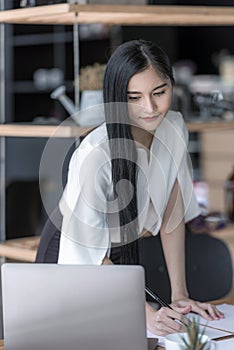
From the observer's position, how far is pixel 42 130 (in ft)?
9.21

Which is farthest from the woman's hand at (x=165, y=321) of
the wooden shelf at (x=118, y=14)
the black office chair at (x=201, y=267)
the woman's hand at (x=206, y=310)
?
the wooden shelf at (x=118, y=14)

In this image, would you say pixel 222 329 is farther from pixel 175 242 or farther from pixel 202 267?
pixel 202 267

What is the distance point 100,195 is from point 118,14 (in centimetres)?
76

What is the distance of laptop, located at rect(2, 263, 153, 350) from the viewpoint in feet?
5.59

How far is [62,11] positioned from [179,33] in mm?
5371

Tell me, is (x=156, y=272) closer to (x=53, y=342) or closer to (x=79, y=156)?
(x=79, y=156)

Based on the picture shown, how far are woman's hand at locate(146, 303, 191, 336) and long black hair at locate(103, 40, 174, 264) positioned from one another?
33 centimetres

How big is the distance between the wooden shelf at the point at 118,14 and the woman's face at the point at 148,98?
485mm

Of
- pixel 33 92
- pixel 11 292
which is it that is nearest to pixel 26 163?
pixel 33 92

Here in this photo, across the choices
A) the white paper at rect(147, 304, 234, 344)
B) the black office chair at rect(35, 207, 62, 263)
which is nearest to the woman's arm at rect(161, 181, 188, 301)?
the white paper at rect(147, 304, 234, 344)

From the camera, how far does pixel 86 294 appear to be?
170 cm

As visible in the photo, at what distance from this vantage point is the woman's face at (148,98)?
2.24m

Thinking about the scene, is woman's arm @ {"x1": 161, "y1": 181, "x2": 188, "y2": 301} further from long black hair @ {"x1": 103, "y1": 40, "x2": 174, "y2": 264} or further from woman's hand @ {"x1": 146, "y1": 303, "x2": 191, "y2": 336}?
woman's hand @ {"x1": 146, "y1": 303, "x2": 191, "y2": 336}

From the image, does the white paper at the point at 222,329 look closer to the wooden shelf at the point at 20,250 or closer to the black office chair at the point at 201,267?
the black office chair at the point at 201,267
